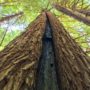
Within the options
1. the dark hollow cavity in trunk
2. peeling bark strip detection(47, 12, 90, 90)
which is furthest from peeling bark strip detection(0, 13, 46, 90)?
peeling bark strip detection(47, 12, 90, 90)

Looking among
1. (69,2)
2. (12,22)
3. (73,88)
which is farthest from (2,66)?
(12,22)

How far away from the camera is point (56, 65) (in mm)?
1626

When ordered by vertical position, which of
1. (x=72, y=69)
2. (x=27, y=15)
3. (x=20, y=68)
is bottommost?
(x=27, y=15)

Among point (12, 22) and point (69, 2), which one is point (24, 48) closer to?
point (69, 2)

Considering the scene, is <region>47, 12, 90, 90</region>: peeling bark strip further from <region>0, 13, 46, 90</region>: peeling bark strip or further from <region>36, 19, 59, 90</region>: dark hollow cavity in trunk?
<region>0, 13, 46, 90</region>: peeling bark strip

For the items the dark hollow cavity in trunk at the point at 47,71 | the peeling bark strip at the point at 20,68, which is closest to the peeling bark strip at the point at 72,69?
the dark hollow cavity in trunk at the point at 47,71

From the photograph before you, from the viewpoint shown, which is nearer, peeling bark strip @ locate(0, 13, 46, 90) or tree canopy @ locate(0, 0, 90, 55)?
peeling bark strip @ locate(0, 13, 46, 90)

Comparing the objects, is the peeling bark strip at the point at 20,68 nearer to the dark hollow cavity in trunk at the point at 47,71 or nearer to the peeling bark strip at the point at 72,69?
the dark hollow cavity in trunk at the point at 47,71

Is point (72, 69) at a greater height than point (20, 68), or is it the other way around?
point (20, 68)

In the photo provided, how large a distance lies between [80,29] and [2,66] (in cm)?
742

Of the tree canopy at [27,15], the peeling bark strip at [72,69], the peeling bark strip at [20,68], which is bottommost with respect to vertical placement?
the tree canopy at [27,15]

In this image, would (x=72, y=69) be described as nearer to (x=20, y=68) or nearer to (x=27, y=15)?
(x=20, y=68)

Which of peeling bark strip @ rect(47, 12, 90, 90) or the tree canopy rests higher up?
peeling bark strip @ rect(47, 12, 90, 90)

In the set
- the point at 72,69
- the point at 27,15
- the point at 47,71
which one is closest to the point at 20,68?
the point at 47,71
